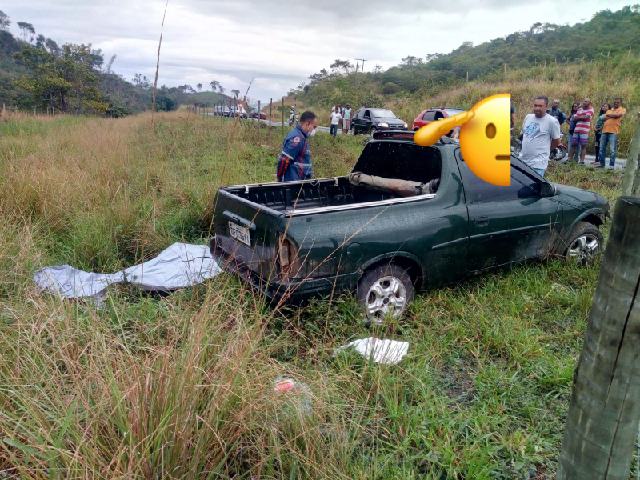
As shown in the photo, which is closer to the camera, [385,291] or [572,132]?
[385,291]

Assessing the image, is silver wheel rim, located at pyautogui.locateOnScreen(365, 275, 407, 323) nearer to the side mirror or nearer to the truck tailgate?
the truck tailgate

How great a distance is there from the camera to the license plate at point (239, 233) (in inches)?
148

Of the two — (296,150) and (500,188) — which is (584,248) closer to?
(500,188)

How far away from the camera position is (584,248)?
4992 mm

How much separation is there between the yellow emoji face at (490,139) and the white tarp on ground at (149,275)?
2.53 metres

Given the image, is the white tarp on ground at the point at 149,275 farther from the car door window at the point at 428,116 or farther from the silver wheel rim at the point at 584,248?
the car door window at the point at 428,116

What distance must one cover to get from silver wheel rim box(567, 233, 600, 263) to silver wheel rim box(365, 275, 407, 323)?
224 cm

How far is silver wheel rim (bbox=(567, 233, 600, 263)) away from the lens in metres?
4.91

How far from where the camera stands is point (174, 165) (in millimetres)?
9734

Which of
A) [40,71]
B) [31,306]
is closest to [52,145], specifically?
[31,306]

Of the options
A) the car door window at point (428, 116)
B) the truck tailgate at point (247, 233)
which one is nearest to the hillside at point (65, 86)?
the car door window at point (428, 116)

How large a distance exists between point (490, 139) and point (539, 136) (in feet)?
19.1

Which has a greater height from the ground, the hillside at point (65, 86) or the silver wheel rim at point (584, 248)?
the hillside at point (65, 86)

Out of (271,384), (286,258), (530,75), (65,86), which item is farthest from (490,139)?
(65,86)
